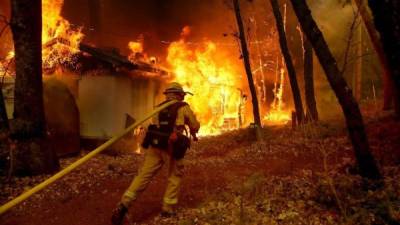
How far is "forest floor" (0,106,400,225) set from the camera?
579cm

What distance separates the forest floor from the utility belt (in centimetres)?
111

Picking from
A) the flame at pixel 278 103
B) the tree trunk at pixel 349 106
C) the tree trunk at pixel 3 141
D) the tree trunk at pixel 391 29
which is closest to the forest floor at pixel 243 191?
the tree trunk at pixel 349 106

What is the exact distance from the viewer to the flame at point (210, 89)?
25594mm

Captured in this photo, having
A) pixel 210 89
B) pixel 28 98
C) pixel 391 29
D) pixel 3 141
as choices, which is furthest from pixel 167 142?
pixel 210 89

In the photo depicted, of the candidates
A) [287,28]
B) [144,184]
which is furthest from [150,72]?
[287,28]

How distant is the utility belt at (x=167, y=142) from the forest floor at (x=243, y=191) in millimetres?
1115

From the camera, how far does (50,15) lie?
23.2 metres

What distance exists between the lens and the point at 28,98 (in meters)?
9.54

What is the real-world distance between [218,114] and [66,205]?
19885 mm

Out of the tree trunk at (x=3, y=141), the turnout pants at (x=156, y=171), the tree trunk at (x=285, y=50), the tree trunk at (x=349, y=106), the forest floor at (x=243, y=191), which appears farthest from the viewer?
the tree trunk at (x=285, y=50)

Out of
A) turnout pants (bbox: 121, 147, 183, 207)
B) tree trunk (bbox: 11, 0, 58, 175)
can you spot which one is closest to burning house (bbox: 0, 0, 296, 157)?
tree trunk (bbox: 11, 0, 58, 175)

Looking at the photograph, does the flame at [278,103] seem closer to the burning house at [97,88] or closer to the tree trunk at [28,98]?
the burning house at [97,88]

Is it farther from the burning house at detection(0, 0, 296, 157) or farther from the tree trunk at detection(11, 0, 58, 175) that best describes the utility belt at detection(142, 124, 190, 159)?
the burning house at detection(0, 0, 296, 157)

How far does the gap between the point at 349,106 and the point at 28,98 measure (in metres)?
7.76
